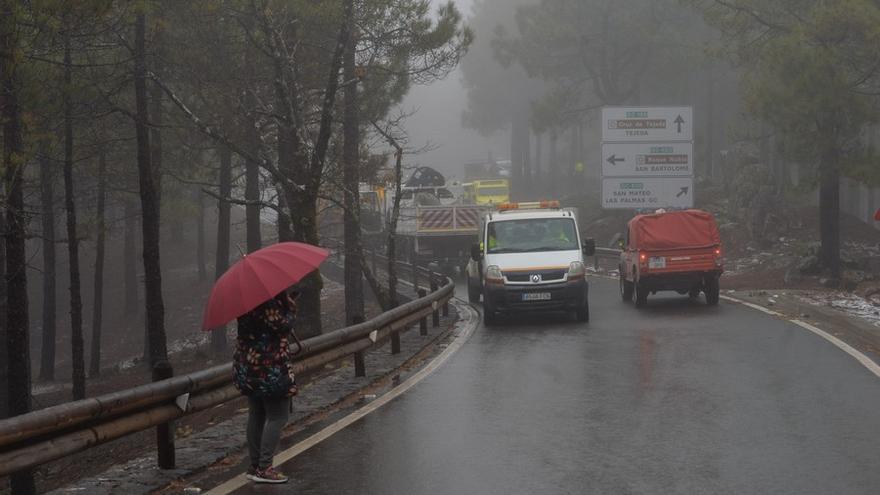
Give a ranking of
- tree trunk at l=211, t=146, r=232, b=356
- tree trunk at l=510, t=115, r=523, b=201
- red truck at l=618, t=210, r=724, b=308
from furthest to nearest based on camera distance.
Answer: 1. tree trunk at l=510, t=115, r=523, b=201
2. tree trunk at l=211, t=146, r=232, b=356
3. red truck at l=618, t=210, r=724, b=308

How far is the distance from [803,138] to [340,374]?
61.1 ft

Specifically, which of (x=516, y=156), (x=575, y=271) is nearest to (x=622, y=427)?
(x=575, y=271)

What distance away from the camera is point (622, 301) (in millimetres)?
26500

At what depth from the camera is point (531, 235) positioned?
22359 mm

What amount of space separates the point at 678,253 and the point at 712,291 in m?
1.18

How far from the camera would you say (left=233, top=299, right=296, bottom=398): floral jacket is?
795cm

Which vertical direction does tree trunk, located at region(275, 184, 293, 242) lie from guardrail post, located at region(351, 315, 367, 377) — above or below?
above

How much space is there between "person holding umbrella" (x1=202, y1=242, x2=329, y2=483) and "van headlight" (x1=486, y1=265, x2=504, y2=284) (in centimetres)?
1290

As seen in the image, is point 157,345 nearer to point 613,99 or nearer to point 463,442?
point 463,442

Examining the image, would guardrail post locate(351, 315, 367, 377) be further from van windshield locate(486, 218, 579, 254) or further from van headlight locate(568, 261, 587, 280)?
van windshield locate(486, 218, 579, 254)

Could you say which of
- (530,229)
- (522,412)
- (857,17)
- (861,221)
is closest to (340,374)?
(522,412)

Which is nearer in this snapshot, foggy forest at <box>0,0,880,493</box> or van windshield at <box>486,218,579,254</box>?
foggy forest at <box>0,0,880,493</box>

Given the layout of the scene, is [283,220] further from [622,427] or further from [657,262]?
[622,427]

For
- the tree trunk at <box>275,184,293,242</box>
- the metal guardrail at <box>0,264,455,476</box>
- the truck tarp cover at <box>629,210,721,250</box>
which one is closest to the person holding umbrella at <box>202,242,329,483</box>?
the metal guardrail at <box>0,264,455,476</box>
